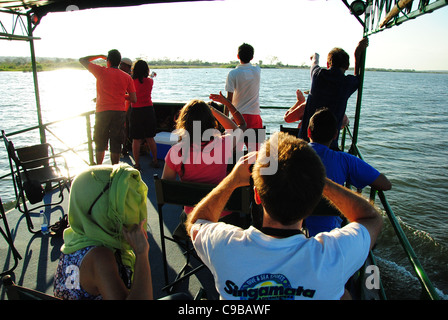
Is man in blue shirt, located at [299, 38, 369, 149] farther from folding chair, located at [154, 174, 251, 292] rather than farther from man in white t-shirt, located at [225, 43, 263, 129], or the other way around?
folding chair, located at [154, 174, 251, 292]

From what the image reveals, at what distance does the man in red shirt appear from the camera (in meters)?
4.07

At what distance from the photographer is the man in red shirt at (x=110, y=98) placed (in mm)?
4066

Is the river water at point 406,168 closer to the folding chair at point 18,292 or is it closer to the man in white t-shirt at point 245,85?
the man in white t-shirt at point 245,85

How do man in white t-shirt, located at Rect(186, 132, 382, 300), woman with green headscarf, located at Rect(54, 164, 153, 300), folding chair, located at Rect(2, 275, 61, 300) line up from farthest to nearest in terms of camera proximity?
woman with green headscarf, located at Rect(54, 164, 153, 300), folding chair, located at Rect(2, 275, 61, 300), man in white t-shirt, located at Rect(186, 132, 382, 300)

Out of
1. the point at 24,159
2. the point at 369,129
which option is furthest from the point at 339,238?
the point at 369,129

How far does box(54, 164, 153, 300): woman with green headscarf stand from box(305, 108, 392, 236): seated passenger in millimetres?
1229

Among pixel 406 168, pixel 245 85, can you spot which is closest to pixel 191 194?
pixel 245 85

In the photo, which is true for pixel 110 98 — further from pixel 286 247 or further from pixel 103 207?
pixel 286 247

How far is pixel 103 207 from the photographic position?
4.48ft

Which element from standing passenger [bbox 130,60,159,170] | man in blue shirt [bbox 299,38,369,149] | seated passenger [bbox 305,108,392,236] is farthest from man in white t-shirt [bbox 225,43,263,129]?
seated passenger [bbox 305,108,392,236]

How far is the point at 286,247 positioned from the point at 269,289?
0.16 m

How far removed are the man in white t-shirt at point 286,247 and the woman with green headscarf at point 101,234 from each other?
410 mm

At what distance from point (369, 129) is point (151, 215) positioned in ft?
63.3
